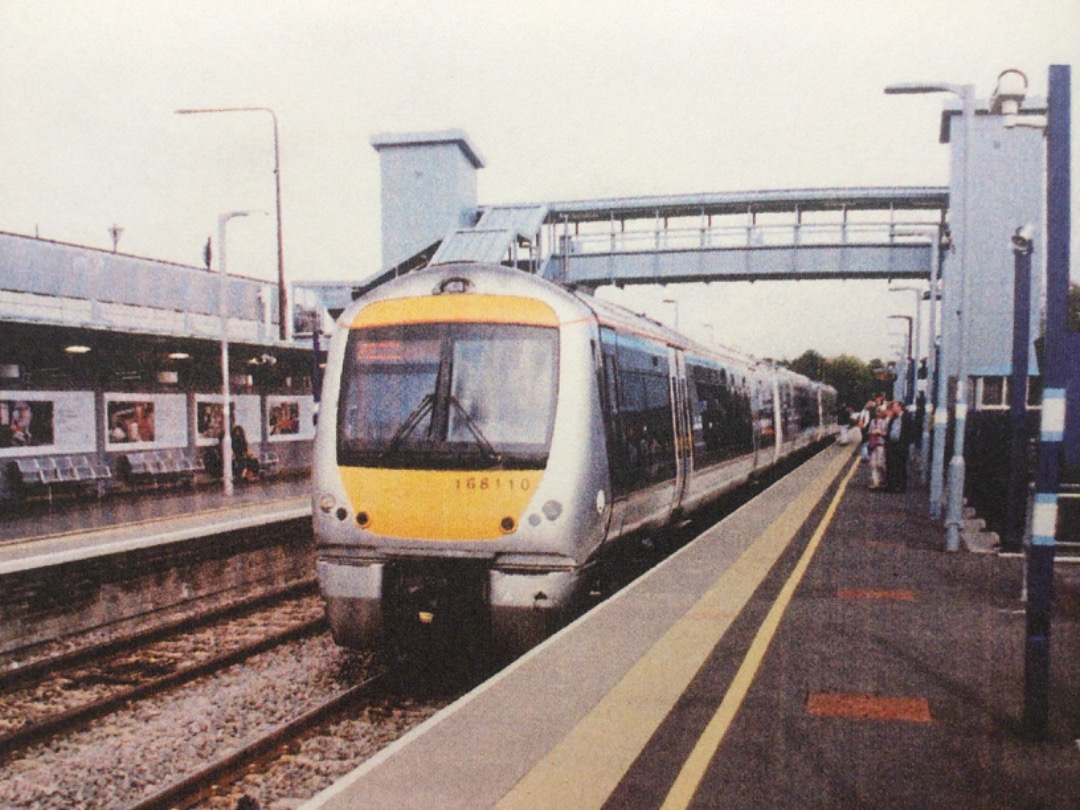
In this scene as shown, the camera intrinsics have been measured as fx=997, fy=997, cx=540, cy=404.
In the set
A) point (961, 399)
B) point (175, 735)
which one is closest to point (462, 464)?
point (175, 735)

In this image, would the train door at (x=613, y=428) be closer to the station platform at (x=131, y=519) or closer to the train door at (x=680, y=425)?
the train door at (x=680, y=425)

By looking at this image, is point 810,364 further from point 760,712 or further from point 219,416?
point 760,712

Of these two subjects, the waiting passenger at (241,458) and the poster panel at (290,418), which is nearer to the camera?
the waiting passenger at (241,458)

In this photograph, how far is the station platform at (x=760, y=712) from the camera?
4332 millimetres

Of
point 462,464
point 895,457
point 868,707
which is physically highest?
point 462,464

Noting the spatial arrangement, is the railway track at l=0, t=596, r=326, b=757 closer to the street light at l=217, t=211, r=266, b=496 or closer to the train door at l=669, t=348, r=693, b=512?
the train door at l=669, t=348, r=693, b=512

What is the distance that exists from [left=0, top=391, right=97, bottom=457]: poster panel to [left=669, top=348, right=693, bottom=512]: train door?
13.6 metres

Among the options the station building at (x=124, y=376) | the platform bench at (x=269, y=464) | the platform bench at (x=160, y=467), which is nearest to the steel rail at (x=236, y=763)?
the station building at (x=124, y=376)

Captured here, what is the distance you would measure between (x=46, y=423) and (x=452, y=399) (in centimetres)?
1558

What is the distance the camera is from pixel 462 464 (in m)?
7.50

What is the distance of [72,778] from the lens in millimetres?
6168

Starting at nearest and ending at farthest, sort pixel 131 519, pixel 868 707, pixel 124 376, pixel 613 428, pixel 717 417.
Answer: pixel 868 707, pixel 613 428, pixel 717 417, pixel 131 519, pixel 124 376

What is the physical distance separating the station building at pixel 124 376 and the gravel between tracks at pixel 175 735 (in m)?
10.4

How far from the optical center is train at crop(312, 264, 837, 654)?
291 inches
